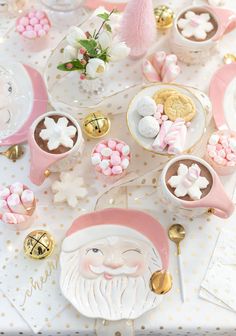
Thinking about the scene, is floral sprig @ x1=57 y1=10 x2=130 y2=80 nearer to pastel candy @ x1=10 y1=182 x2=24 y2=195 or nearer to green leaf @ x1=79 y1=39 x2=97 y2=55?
green leaf @ x1=79 y1=39 x2=97 y2=55

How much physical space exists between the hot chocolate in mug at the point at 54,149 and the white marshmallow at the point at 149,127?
0.14 meters

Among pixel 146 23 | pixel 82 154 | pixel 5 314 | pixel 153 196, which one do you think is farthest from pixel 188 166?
pixel 5 314

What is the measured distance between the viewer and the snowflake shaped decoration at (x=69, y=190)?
1074 millimetres

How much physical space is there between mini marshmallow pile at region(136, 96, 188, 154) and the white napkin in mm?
222

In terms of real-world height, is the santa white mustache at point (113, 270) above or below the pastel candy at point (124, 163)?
below

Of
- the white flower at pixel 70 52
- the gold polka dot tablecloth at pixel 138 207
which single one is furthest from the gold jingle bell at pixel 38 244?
the white flower at pixel 70 52

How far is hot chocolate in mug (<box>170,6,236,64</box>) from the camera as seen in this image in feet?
3.85

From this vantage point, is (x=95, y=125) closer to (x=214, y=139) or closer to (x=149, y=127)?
(x=149, y=127)

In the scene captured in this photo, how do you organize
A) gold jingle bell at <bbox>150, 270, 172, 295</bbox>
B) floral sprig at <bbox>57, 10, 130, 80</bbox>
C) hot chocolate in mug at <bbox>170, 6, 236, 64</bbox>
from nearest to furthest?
gold jingle bell at <bbox>150, 270, 172, 295</bbox>
floral sprig at <bbox>57, 10, 130, 80</bbox>
hot chocolate in mug at <bbox>170, 6, 236, 64</bbox>

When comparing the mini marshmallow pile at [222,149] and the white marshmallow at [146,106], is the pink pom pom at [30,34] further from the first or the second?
the mini marshmallow pile at [222,149]

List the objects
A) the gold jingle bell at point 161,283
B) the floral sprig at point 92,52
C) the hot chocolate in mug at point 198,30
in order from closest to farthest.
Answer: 1. the gold jingle bell at point 161,283
2. the floral sprig at point 92,52
3. the hot chocolate in mug at point 198,30

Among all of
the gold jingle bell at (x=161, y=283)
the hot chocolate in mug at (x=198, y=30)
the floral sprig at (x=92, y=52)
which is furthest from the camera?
the hot chocolate in mug at (x=198, y=30)

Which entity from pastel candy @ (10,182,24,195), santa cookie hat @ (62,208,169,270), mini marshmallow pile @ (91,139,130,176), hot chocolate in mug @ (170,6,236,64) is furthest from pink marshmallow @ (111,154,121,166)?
hot chocolate in mug @ (170,6,236,64)

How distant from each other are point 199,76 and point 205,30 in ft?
0.37
